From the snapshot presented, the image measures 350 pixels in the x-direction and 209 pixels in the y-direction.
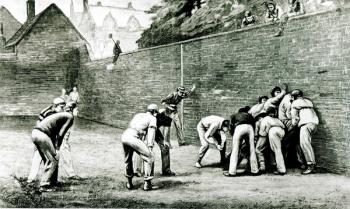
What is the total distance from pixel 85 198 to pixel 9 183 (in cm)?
134

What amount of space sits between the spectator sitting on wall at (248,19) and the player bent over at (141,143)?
114 inches

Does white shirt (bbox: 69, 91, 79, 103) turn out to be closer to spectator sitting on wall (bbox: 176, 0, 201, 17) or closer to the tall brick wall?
the tall brick wall

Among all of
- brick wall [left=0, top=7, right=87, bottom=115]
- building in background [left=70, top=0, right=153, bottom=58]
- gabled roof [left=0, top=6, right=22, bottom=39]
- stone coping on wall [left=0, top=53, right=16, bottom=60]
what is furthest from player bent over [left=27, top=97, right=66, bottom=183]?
gabled roof [left=0, top=6, right=22, bottom=39]

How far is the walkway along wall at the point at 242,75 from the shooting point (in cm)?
648

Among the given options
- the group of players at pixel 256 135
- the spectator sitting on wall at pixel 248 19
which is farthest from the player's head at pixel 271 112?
the spectator sitting on wall at pixel 248 19

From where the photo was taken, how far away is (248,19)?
841cm

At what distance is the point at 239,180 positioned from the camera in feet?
21.7

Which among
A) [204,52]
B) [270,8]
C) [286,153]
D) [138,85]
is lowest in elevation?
[286,153]

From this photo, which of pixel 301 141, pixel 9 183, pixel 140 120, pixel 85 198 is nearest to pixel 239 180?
pixel 301 141

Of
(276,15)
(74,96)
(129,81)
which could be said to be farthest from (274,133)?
Answer: (74,96)

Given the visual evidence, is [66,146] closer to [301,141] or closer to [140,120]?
[140,120]

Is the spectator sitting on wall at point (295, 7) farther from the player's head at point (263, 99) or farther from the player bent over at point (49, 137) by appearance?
the player bent over at point (49, 137)

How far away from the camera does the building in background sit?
7.45 m

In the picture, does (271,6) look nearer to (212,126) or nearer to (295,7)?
(295,7)
